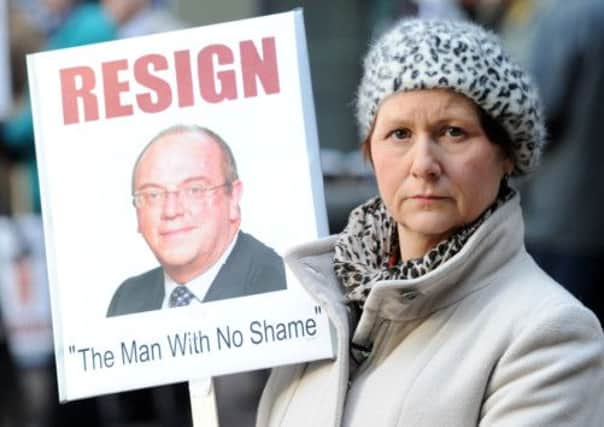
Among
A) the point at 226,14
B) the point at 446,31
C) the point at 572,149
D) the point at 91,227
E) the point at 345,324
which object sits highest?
the point at 226,14

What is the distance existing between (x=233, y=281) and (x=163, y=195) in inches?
9.0

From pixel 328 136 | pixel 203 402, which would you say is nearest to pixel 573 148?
pixel 203 402

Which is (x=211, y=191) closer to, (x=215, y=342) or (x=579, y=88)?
(x=215, y=342)

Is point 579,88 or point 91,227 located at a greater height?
point 579,88

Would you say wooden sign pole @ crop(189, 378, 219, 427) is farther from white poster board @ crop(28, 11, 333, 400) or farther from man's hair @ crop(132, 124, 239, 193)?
man's hair @ crop(132, 124, 239, 193)

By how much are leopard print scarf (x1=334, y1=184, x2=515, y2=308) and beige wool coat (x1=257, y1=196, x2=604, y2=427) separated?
0.12 ft

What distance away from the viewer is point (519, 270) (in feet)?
11.2

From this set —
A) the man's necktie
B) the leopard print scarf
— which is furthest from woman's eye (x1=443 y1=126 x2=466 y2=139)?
the man's necktie

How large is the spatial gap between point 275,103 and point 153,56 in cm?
27

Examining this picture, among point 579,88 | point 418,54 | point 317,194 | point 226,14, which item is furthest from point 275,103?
point 226,14

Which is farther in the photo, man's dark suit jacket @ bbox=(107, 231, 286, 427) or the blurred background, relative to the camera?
the blurred background

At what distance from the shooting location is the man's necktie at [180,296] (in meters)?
3.71

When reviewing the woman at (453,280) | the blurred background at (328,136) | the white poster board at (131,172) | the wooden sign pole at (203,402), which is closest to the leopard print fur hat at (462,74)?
the woman at (453,280)

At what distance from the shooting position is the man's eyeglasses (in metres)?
3.73
